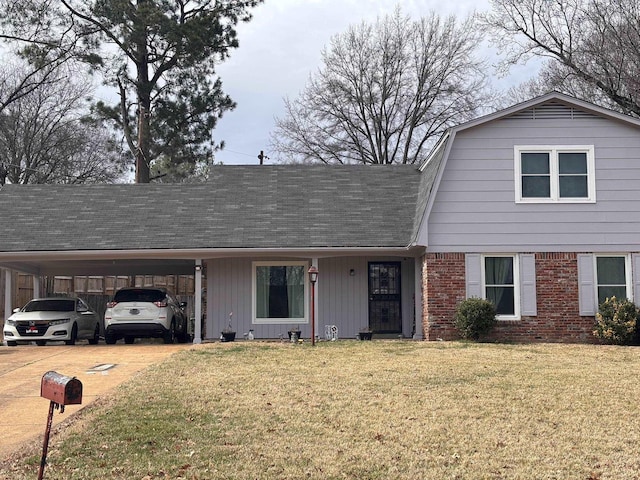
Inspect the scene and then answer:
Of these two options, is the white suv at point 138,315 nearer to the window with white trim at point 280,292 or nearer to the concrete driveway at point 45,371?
the concrete driveway at point 45,371

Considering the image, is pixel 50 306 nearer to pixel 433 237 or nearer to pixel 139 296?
pixel 139 296

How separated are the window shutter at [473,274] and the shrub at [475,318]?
436 millimetres

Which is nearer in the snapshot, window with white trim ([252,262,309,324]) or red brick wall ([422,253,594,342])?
red brick wall ([422,253,594,342])

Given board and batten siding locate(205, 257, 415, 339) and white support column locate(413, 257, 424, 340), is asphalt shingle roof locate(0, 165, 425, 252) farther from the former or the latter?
board and batten siding locate(205, 257, 415, 339)

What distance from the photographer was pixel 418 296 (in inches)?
749

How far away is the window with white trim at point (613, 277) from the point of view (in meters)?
17.7

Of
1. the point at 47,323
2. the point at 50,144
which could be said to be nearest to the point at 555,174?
the point at 47,323

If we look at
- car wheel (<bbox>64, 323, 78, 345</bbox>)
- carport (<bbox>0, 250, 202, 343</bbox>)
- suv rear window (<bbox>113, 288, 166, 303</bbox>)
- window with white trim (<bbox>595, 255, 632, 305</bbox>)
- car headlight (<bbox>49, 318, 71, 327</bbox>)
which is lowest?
car wheel (<bbox>64, 323, 78, 345</bbox>)

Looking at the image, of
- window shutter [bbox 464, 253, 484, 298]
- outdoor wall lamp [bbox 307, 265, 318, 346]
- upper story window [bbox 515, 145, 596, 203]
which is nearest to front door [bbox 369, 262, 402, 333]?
outdoor wall lamp [bbox 307, 265, 318, 346]

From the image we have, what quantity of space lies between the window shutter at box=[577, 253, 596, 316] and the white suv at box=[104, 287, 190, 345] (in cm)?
980

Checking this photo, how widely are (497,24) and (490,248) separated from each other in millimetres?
18317

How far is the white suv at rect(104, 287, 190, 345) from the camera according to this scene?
18406mm

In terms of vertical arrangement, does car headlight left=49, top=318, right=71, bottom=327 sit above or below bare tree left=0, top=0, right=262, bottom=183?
below

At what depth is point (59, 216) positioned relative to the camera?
20.3 metres
